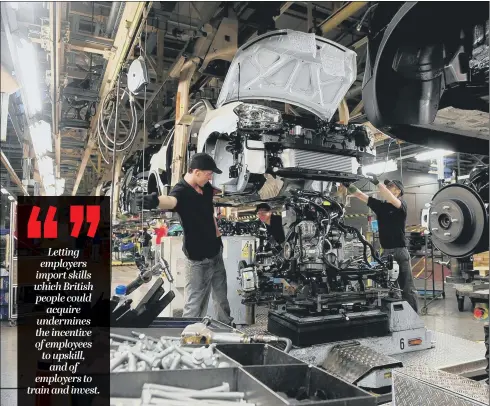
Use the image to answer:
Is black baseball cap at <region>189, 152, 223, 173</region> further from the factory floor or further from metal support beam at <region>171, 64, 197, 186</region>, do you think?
the factory floor

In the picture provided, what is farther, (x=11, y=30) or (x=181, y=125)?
(x=181, y=125)

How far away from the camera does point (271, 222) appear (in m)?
4.93

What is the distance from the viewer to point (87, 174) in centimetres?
1498

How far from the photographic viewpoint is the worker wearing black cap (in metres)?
4.84

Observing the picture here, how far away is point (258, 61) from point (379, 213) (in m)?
2.14

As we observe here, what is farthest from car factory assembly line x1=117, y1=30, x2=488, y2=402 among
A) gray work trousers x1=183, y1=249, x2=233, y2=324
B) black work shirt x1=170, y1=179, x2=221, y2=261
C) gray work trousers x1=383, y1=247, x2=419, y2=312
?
gray work trousers x1=383, y1=247, x2=419, y2=312

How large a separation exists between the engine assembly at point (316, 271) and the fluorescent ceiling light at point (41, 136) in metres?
3.31

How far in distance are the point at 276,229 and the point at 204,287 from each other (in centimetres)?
162

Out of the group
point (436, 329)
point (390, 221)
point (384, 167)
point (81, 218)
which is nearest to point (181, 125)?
point (384, 167)

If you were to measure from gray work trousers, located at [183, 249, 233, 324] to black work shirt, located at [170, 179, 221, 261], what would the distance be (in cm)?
8

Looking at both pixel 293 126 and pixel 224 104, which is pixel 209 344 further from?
pixel 224 104

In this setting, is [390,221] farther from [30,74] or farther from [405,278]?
[30,74]

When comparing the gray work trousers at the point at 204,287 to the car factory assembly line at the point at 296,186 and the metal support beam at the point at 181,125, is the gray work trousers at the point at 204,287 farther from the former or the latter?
the metal support beam at the point at 181,125

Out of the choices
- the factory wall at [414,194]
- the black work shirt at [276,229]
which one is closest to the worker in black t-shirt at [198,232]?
the black work shirt at [276,229]
